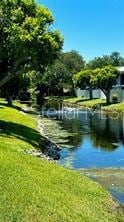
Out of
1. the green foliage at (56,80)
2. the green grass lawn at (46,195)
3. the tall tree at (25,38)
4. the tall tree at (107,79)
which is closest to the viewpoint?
the green grass lawn at (46,195)

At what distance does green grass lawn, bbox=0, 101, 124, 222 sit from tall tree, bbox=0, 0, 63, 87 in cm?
1506

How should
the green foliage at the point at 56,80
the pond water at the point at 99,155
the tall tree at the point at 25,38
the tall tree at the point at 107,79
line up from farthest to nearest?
the green foliage at the point at 56,80, the tall tree at the point at 107,79, the tall tree at the point at 25,38, the pond water at the point at 99,155

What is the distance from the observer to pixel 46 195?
55.8 ft

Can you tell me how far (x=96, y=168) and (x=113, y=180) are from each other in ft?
14.8

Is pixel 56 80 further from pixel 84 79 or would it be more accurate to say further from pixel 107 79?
pixel 107 79

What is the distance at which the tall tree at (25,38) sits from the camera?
36312 millimetres

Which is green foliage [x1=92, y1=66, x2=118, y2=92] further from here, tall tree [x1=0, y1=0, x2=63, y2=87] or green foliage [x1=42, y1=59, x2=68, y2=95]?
tall tree [x1=0, y1=0, x2=63, y2=87]

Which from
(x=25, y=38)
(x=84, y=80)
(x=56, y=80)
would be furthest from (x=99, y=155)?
(x=56, y=80)

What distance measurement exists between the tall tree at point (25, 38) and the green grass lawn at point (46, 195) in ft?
49.4

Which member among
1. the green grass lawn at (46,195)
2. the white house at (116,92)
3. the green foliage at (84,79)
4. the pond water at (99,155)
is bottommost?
the pond water at (99,155)

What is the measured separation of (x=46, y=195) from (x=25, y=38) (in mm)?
20705

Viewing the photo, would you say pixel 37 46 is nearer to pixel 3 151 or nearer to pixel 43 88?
pixel 3 151

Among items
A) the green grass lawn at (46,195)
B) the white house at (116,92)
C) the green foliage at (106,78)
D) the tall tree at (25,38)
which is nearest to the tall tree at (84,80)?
the white house at (116,92)

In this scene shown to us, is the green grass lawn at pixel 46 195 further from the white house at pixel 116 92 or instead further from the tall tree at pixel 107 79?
the white house at pixel 116 92
